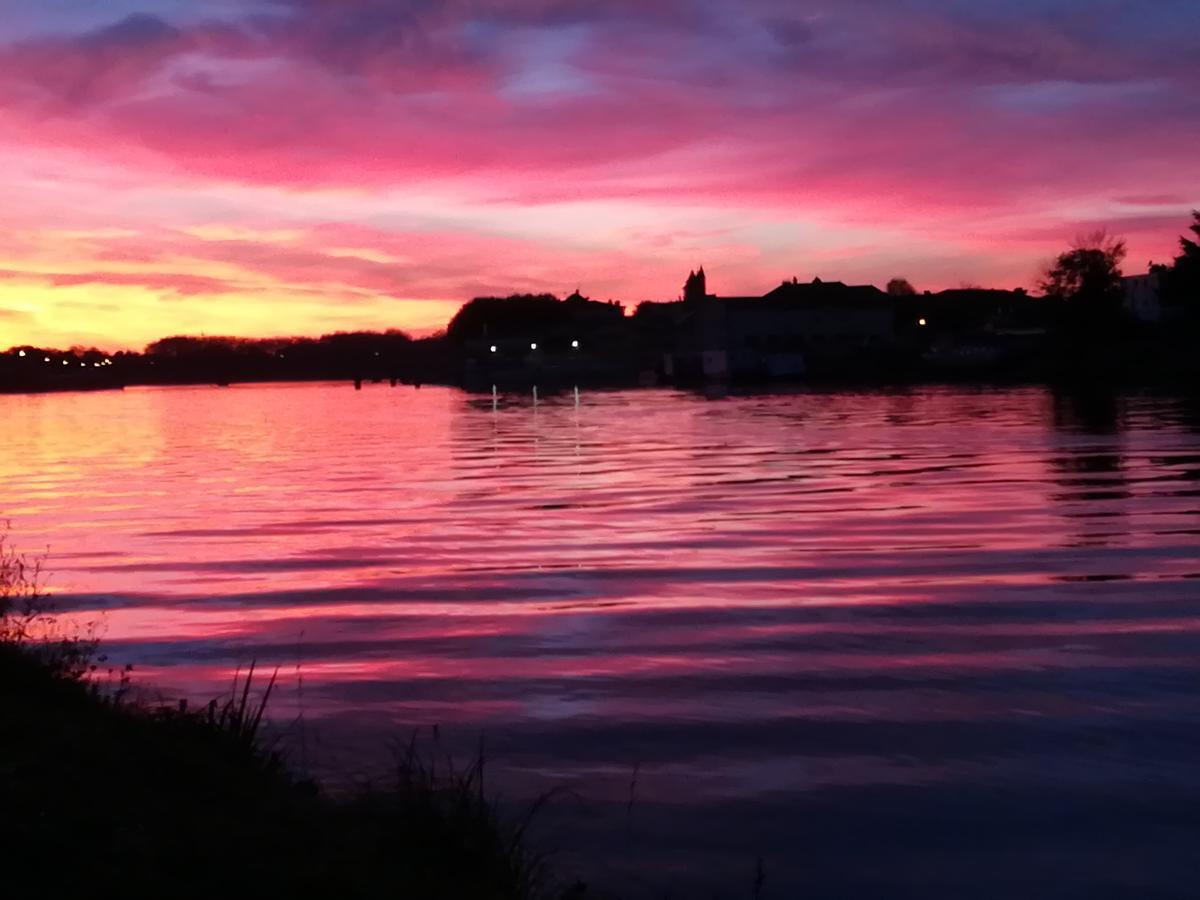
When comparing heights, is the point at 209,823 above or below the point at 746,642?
above

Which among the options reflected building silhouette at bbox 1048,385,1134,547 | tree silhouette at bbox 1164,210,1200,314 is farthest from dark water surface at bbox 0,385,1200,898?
tree silhouette at bbox 1164,210,1200,314

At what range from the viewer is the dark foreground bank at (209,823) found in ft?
18.9

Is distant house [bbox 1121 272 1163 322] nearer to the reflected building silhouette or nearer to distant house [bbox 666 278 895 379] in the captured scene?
distant house [bbox 666 278 895 379]

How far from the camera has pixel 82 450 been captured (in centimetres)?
5038

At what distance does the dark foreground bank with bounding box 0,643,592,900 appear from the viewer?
18.9 ft

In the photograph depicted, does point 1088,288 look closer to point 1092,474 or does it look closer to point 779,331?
point 779,331

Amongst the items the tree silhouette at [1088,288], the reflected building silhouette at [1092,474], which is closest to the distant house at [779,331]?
the tree silhouette at [1088,288]

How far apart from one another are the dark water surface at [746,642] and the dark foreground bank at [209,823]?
1.11 meters

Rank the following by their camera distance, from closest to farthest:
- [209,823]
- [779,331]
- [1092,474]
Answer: [209,823]
[1092,474]
[779,331]

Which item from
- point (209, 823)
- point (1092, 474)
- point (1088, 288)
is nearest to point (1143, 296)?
point (1088, 288)

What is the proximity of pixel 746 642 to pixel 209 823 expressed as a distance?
24.7 feet

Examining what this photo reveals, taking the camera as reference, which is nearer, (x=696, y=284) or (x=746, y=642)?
(x=746, y=642)

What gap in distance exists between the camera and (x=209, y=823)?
656cm

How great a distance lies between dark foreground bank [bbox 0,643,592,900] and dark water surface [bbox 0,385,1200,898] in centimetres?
111
